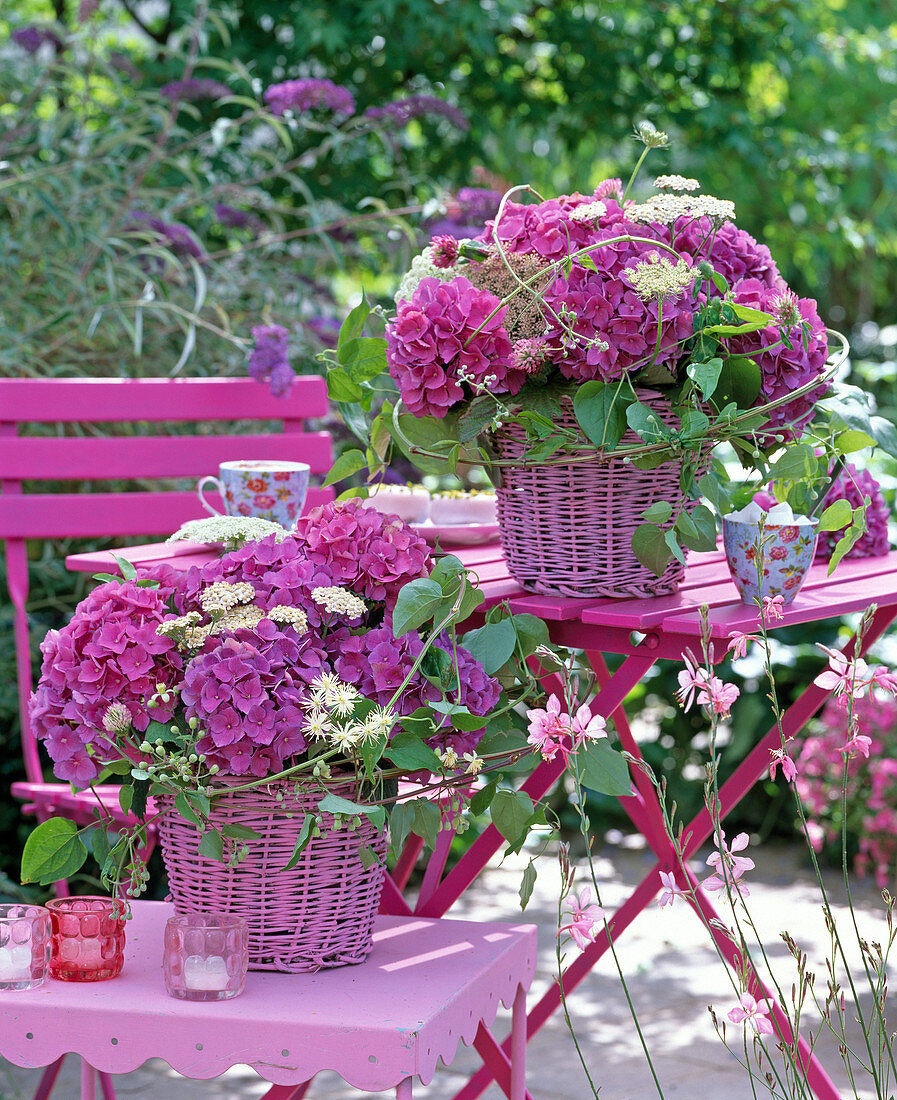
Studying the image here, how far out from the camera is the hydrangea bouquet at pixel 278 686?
1312mm

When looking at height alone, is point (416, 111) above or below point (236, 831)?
above

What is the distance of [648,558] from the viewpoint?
1528 mm

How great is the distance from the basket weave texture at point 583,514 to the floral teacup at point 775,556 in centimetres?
8

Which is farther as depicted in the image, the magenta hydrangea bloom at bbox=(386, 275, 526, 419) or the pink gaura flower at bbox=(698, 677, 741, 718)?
the magenta hydrangea bloom at bbox=(386, 275, 526, 419)

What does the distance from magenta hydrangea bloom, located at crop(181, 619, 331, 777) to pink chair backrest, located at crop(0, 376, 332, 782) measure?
3.41 ft

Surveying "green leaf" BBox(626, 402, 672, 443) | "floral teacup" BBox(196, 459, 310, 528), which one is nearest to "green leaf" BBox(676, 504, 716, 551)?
"green leaf" BBox(626, 402, 672, 443)

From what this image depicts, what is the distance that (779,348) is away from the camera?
1.48 m

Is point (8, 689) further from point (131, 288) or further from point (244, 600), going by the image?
point (244, 600)

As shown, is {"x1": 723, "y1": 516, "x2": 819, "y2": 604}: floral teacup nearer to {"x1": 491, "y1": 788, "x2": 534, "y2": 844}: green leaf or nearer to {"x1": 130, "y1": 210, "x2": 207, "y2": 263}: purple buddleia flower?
{"x1": 491, "y1": 788, "x2": 534, "y2": 844}: green leaf

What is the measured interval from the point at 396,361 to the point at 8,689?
5.91 ft

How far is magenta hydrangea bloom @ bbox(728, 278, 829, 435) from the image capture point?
1482 millimetres

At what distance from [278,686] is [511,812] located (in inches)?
10.9

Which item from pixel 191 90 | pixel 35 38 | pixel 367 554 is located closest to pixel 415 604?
pixel 367 554

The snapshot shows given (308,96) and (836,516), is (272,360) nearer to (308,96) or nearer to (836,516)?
(308,96)
